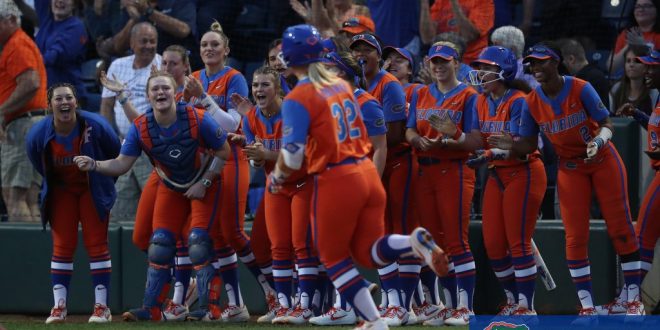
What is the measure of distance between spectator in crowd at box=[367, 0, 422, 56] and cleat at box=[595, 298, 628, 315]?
3757mm

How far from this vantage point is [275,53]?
366 inches

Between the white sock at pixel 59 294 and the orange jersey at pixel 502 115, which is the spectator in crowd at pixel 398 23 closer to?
the orange jersey at pixel 502 115

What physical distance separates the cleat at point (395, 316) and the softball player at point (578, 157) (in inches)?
50.6

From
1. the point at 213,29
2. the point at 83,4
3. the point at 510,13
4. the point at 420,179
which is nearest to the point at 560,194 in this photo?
the point at 420,179

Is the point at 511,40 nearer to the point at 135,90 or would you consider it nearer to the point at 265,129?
the point at 265,129

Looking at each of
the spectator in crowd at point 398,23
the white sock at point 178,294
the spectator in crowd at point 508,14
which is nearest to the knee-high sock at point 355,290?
the white sock at point 178,294

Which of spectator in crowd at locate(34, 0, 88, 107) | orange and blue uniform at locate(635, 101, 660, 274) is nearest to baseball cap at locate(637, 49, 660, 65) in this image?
orange and blue uniform at locate(635, 101, 660, 274)

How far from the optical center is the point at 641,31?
11.1 m

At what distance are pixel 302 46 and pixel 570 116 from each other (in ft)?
8.22

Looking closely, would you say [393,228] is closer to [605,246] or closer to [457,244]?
[457,244]

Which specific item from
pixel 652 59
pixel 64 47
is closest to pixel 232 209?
pixel 652 59

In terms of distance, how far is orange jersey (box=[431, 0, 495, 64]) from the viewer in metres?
11.3

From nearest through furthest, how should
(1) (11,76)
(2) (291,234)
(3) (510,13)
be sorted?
(2) (291,234)
(1) (11,76)
(3) (510,13)

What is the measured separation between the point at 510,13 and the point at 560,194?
387cm
